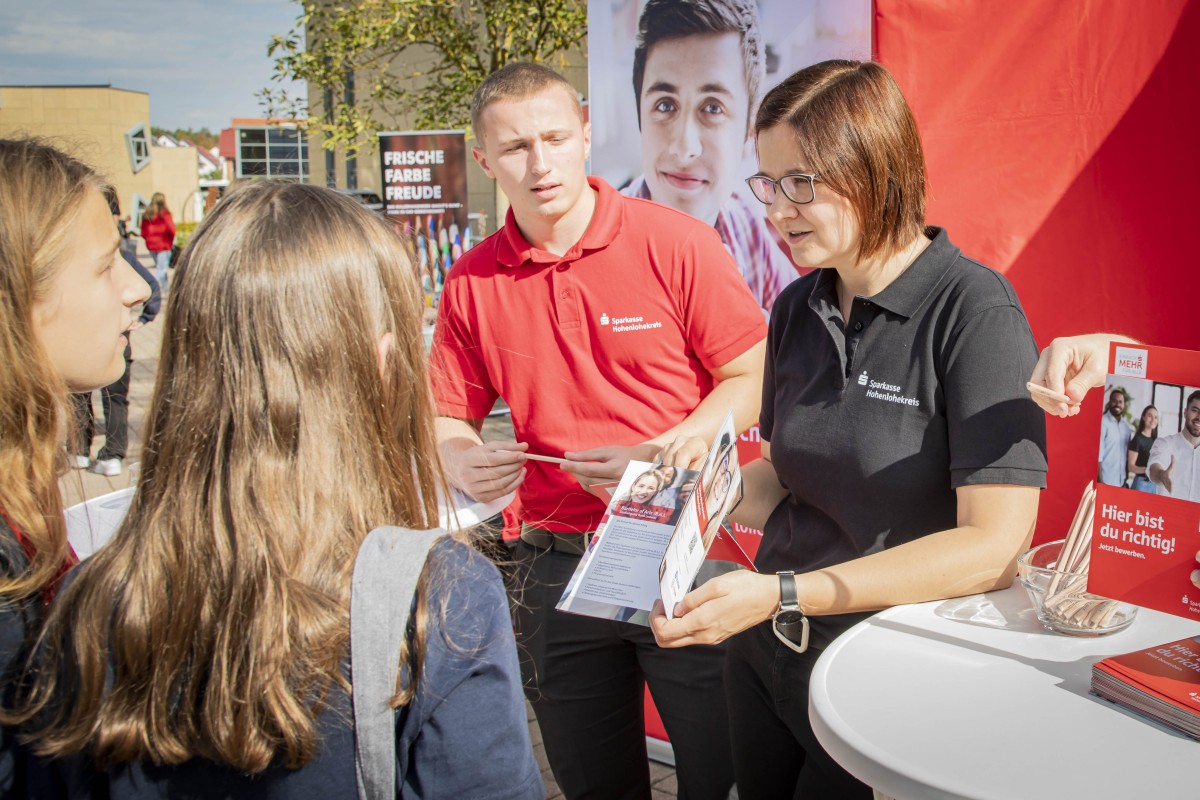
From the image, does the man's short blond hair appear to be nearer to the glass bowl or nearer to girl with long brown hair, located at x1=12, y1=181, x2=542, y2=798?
girl with long brown hair, located at x1=12, y1=181, x2=542, y2=798

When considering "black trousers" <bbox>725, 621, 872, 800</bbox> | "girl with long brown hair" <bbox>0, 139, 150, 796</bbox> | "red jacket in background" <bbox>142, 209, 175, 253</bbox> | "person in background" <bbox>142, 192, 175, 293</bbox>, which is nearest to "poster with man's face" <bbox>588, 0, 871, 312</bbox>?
"black trousers" <bbox>725, 621, 872, 800</bbox>

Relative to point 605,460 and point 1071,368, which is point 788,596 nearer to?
point 1071,368

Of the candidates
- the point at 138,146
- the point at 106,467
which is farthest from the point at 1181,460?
the point at 138,146

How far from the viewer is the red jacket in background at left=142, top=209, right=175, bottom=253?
16156mm

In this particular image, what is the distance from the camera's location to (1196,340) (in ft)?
6.81

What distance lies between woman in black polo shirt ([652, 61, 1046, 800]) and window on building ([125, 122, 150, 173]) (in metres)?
43.8

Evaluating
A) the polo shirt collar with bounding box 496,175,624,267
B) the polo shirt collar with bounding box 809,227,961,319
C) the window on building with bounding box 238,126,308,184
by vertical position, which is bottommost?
the polo shirt collar with bounding box 809,227,961,319

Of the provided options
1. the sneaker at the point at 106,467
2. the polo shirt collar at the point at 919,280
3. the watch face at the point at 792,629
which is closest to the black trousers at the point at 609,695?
the watch face at the point at 792,629

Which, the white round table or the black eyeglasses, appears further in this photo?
the black eyeglasses

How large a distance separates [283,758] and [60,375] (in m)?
0.72

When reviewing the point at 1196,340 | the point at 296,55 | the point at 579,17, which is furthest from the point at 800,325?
the point at 296,55

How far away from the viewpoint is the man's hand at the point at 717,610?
146 cm

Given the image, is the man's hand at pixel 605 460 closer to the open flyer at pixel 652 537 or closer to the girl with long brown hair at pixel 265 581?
the open flyer at pixel 652 537

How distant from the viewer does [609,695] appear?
227 cm
